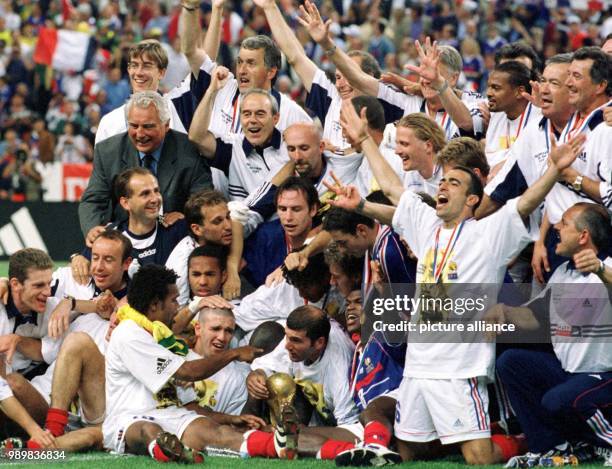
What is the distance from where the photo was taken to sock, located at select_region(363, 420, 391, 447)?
24.3 feet

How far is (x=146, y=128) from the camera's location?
945 centimetres

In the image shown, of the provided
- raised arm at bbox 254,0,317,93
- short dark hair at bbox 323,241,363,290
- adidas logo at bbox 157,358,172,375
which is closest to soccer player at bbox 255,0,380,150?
raised arm at bbox 254,0,317,93

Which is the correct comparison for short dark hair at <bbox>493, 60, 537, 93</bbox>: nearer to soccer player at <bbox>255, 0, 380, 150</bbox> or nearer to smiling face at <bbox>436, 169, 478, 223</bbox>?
soccer player at <bbox>255, 0, 380, 150</bbox>

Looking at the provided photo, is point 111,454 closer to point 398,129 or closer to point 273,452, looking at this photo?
point 273,452

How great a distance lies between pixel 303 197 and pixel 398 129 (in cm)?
90

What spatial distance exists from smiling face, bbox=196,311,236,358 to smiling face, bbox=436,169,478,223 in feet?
5.97

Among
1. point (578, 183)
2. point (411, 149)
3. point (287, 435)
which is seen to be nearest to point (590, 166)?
point (578, 183)

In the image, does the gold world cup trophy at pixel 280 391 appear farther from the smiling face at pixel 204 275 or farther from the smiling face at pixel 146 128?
the smiling face at pixel 146 128

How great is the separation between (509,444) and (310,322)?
155cm

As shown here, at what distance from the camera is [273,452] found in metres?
7.70

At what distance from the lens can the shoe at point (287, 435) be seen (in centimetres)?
758

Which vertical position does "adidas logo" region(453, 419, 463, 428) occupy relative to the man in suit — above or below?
below

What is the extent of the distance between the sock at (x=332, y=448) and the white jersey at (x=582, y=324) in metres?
1.41

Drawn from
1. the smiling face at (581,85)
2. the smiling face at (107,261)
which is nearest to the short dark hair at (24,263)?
the smiling face at (107,261)
